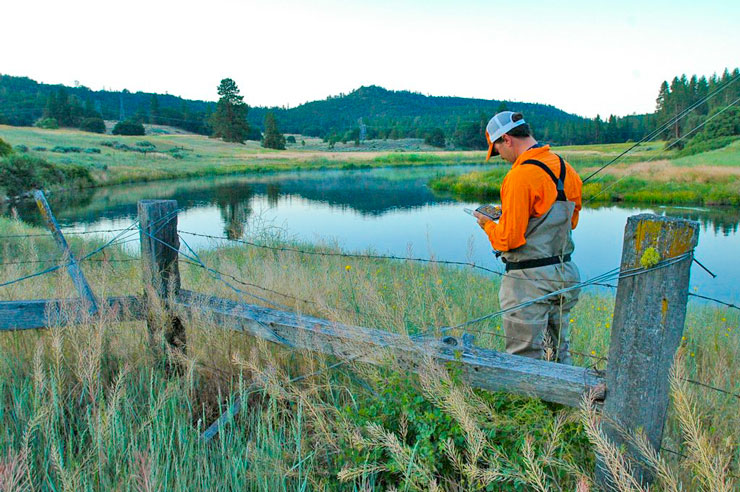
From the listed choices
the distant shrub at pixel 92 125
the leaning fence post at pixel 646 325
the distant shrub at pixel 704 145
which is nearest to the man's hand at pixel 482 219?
the leaning fence post at pixel 646 325

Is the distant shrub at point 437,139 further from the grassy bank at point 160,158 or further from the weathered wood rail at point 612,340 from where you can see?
the weathered wood rail at point 612,340

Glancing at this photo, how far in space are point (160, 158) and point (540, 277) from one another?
55.5 meters

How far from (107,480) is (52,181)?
1295 inches

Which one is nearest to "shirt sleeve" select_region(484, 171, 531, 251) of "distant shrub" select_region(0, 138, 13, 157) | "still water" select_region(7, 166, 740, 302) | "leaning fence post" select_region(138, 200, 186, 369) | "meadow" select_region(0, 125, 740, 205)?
"meadow" select_region(0, 125, 740, 205)

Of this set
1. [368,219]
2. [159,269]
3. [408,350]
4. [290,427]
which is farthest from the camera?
[368,219]

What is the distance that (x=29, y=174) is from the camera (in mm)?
26344

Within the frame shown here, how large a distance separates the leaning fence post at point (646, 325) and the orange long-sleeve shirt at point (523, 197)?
41.7 inches

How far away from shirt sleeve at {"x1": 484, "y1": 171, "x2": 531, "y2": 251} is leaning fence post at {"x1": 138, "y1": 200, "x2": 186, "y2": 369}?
2.09 meters

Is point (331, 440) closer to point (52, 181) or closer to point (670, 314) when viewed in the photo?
point (670, 314)

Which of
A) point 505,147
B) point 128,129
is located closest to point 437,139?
point 128,129

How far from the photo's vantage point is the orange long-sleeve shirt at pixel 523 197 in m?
2.92

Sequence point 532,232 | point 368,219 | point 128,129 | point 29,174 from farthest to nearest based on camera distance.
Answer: point 128,129 → point 29,174 → point 368,219 → point 532,232

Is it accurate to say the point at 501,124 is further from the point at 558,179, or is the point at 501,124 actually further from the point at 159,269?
the point at 159,269

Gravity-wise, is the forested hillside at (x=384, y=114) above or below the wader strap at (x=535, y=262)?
above
